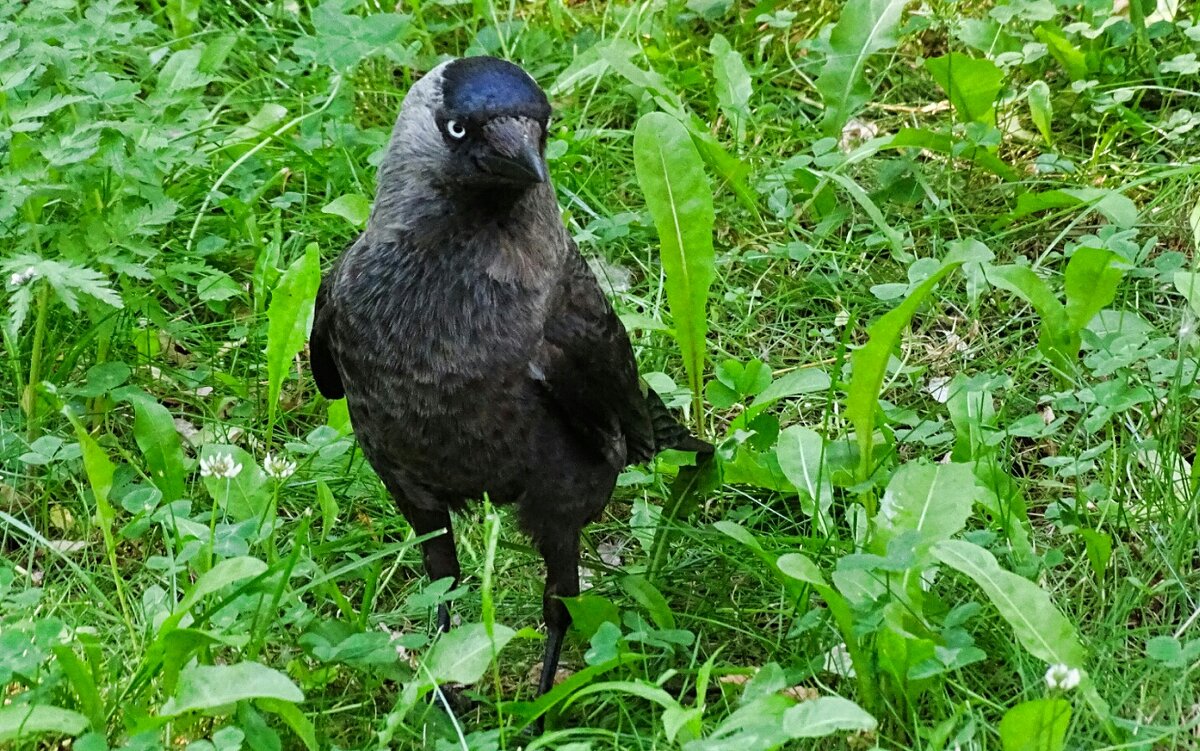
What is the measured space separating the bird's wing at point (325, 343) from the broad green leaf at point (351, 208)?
893mm

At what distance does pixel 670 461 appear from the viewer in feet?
14.2

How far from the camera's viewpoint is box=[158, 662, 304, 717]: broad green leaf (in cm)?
292

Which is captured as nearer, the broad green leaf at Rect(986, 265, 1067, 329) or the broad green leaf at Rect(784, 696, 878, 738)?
the broad green leaf at Rect(784, 696, 878, 738)

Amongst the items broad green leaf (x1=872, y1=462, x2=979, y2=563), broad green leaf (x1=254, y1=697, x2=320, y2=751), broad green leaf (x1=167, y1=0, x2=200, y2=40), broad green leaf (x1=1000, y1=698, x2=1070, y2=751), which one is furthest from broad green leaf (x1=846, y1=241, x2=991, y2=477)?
broad green leaf (x1=167, y1=0, x2=200, y2=40)

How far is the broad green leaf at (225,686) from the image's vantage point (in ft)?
9.59

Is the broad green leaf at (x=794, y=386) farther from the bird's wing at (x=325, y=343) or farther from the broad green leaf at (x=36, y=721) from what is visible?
the broad green leaf at (x=36, y=721)

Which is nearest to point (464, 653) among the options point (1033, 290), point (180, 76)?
point (1033, 290)

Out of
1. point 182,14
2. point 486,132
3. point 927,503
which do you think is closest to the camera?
point 486,132

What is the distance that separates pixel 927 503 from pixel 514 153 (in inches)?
45.9

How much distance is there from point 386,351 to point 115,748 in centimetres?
98

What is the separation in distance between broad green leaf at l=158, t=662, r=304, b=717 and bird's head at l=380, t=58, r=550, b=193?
1.11 meters

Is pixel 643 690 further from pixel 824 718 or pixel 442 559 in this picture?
pixel 442 559

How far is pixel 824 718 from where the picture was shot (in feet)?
9.39

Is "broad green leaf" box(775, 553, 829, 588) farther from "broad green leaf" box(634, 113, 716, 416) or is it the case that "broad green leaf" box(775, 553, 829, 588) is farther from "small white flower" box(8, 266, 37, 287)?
"small white flower" box(8, 266, 37, 287)
